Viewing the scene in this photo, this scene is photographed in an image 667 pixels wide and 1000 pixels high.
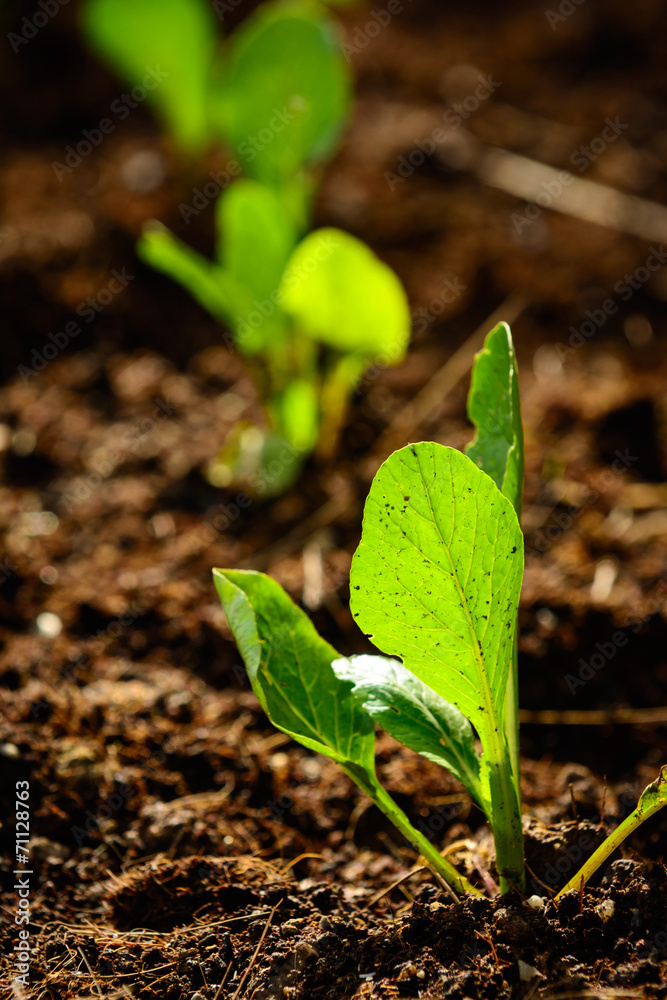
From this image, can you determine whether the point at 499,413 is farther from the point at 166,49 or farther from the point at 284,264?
the point at 166,49

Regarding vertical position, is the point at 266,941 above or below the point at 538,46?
below

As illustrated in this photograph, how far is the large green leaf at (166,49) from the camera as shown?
1.77 metres

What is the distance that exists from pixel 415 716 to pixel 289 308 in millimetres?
730

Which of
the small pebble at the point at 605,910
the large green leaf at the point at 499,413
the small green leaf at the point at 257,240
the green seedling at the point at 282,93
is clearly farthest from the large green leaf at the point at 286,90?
the small pebble at the point at 605,910

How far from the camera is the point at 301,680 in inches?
33.7

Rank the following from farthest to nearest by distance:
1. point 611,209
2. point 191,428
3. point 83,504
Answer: point 611,209, point 191,428, point 83,504

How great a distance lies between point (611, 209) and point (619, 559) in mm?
1033

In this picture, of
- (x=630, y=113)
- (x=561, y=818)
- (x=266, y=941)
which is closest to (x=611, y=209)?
(x=630, y=113)

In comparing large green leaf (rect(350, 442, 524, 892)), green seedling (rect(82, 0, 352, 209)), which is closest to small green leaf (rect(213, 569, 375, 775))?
large green leaf (rect(350, 442, 524, 892))

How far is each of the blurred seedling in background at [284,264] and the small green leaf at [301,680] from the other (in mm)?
597

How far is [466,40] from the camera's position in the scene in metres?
2.52

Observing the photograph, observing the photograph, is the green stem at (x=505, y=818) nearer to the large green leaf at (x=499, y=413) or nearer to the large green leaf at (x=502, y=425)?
the large green leaf at (x=502, y=425)

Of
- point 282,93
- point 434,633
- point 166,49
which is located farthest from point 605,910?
point 166,49

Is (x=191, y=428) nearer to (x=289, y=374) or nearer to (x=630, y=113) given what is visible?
(x=289, y=374)
